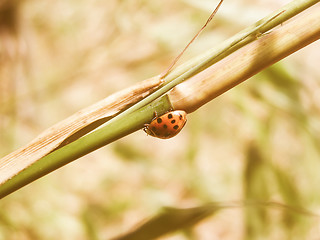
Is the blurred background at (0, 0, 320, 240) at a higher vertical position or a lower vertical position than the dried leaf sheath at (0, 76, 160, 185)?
higher

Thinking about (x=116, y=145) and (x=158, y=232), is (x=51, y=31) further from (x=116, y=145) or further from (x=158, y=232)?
(x=158, y=232)

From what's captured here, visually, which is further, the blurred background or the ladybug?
the blurred background

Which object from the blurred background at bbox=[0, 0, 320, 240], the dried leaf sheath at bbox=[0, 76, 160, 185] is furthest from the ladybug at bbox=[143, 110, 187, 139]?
the blurred background at bbox=[0, 0, 320, 240]

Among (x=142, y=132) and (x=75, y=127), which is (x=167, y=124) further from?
(x=142, y=132)

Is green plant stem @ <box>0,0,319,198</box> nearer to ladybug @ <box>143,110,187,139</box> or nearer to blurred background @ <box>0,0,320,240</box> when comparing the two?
ladybug @ <box>143,110,187,139</box>

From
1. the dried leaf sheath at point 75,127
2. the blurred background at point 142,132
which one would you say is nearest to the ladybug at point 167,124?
the dried leaf sheath at point 75,127

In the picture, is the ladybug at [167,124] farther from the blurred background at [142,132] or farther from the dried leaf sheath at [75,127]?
the blurred background at [142,132]
